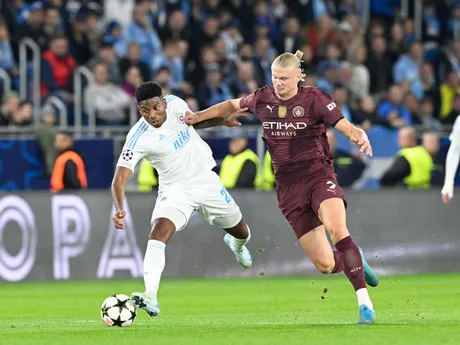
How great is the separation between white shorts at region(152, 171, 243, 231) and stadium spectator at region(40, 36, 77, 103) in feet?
27.2

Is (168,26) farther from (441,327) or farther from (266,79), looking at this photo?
(441,327)

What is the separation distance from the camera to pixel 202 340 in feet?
31.7

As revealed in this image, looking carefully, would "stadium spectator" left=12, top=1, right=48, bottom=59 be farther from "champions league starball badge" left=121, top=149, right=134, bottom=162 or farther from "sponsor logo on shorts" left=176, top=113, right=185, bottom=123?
"champions league starball badge" left=121, top=149, right=134, bottom=162

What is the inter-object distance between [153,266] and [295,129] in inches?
69.8

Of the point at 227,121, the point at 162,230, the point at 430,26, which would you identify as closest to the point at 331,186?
the point at 227,121

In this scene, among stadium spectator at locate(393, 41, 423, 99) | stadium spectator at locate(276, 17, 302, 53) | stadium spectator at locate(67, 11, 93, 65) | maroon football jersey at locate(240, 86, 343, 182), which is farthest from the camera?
stadium spectator at locate(393, 41, 423, 99)

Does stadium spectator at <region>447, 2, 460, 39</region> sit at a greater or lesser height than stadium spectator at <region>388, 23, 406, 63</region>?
greater

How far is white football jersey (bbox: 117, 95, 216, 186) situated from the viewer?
1202cm

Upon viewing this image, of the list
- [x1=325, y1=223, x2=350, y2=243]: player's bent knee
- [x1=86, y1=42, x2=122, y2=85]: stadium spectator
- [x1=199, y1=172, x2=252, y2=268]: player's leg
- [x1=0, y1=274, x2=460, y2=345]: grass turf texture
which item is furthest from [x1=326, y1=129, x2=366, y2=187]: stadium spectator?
[x1=325, y1=223, x2=350, y2=243]: player's bent knee

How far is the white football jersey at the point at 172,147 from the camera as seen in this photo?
12023mm

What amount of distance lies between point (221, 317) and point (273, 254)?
626 centimetres

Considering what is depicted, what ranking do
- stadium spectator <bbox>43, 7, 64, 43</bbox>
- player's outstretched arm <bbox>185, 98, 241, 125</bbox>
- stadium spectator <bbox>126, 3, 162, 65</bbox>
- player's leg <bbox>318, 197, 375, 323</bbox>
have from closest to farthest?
player's leg <bbox>318, 197, 375, 323</bbox>
player's outstretched arm <bbox>185, 98, 241, 125</bbox>
stadium spectator <bbox>43, 7, 64, 43</bbox>
stadium spectator <bbox>126, 3, 162, 65</bbox>

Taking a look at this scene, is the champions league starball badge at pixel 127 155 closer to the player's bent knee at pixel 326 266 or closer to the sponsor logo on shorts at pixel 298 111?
the sponsor logo on shorts at pixel 298 111

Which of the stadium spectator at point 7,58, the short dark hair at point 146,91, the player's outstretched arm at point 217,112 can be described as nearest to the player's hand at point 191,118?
the player's outstretched arm at point 217,112
